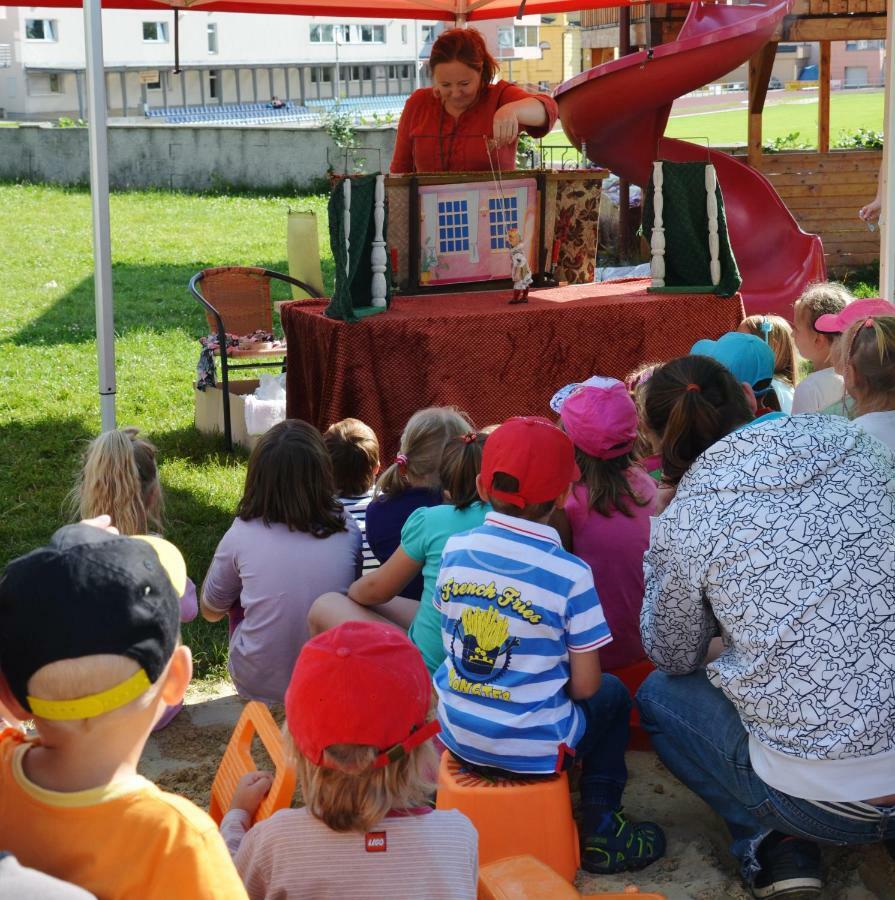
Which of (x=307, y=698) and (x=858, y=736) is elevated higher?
(x=307, y=698)

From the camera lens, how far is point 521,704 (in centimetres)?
266

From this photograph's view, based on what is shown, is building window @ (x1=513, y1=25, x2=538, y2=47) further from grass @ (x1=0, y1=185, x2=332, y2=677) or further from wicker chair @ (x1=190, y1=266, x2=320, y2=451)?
wicker chair @ (x1=190, y1=266, x2=320, y2=451)

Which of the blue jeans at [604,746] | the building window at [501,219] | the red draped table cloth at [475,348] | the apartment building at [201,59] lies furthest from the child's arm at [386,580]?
the apartment building at [201,59]

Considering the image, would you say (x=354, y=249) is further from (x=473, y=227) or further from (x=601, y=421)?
(x=601, y=421)

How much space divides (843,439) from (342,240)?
2807 millimetres

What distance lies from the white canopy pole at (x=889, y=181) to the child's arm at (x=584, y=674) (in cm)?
300

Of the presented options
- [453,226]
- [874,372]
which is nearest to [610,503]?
[874,372]

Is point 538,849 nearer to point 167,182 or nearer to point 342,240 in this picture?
point 342,240

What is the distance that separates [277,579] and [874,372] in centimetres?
165

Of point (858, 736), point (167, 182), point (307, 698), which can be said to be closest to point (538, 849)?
point (858, 736)

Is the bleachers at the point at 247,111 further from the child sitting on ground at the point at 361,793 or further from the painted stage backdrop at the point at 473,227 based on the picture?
the child sitting on ground at the point at 361,793

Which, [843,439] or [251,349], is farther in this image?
[251,349]

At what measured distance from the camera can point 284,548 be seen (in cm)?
336

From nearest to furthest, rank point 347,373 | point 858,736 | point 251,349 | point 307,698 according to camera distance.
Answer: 1. point 307,698
2. point 858,736
3. point 347,373
4. point 251,349
